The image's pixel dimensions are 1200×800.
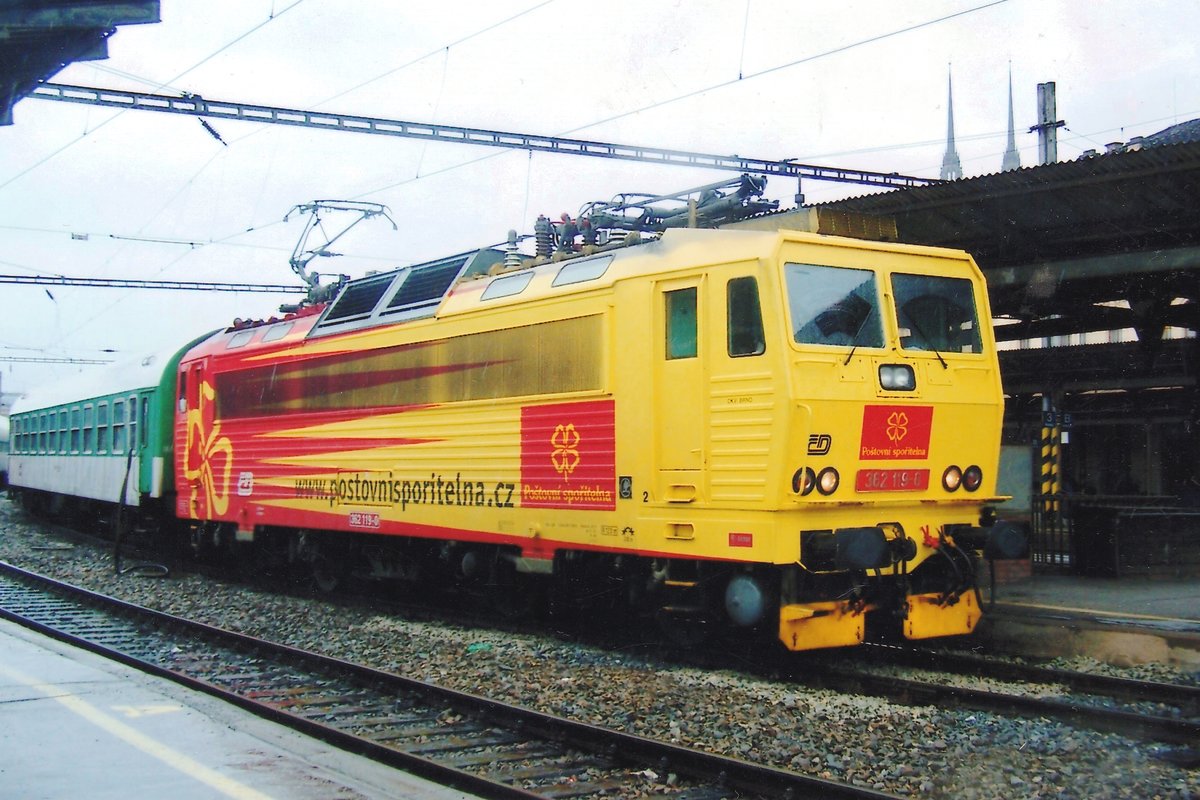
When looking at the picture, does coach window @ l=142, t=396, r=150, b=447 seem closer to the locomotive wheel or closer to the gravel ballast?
the locomotive wheel

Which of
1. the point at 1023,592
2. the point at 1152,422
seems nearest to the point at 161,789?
the point at 1023,592

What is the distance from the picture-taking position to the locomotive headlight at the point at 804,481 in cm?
848

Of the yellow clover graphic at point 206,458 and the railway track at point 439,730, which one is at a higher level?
the yellow clover graphic at point 206,458

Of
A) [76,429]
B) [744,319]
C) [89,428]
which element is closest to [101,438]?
[89,428]

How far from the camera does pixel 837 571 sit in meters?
8.81

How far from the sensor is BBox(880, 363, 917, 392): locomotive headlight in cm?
904

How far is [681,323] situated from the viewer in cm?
920

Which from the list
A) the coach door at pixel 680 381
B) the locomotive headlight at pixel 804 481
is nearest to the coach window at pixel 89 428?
the coach door at pixel 680 381

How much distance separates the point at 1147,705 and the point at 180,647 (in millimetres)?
8102

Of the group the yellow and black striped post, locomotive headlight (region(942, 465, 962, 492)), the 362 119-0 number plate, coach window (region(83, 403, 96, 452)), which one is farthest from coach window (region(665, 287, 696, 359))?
coach window (region(83, 403, 96, 452))

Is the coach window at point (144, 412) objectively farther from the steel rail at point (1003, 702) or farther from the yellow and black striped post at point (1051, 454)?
the yellow and black striped post at point (1051, 454)

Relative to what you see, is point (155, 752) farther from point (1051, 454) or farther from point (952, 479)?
point (1051, 454)

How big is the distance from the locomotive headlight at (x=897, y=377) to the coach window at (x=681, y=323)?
1.45m

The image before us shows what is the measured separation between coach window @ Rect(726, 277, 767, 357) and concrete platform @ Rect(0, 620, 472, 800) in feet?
12.7
